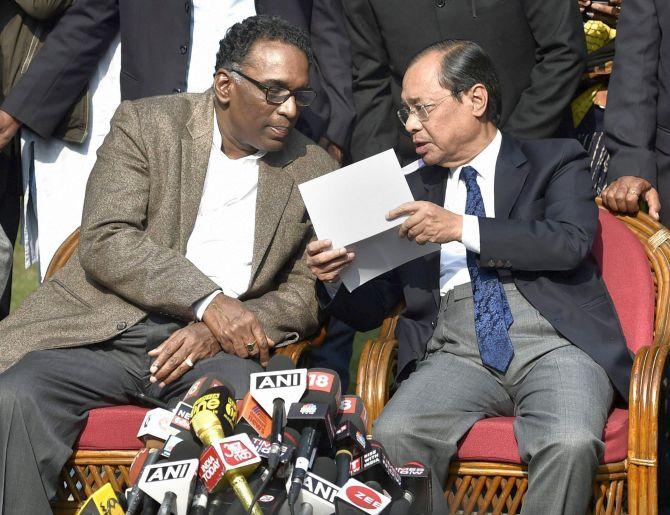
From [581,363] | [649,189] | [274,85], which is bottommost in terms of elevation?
[581,363]

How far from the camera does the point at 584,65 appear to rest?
16.5ft

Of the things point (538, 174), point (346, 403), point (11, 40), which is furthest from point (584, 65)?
point (11, 40)

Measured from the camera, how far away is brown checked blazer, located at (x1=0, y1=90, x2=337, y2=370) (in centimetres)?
452

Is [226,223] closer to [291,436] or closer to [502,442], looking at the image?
[502,442]

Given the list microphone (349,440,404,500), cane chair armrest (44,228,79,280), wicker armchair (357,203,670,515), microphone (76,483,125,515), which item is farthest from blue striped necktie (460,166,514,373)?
cane chair armrest (44,228,79,280)

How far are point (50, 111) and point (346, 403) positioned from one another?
248 cm

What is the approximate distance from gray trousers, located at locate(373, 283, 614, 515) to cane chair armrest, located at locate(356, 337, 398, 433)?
55 millimetres

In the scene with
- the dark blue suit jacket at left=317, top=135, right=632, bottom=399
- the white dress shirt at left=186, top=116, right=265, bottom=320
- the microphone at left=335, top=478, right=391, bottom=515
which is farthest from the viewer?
the white dress shirt at left=186, top=116, right=265, bottom=320

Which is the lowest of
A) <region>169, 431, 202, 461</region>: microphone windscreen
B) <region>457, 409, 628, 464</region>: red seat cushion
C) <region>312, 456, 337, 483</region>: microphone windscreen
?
<region>457, 409, 628, 464</region>: red seat cushion

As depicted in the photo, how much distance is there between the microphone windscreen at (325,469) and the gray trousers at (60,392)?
41.5 inches

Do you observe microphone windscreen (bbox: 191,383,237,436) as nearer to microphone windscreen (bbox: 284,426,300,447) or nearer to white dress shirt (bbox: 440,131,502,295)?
microphone windscreen (bbox: 284,426,300,447)

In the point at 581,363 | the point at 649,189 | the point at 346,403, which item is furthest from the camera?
the point at 649,189

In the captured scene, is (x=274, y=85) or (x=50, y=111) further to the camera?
(x=50, y=111)

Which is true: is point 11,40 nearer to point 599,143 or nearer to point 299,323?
point 299,323
